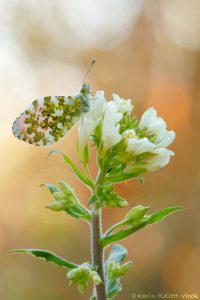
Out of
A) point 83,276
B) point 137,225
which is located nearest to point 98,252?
point 83,276

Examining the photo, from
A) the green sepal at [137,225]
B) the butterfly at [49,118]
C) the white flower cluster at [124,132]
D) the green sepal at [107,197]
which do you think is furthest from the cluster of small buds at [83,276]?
the butterfly at [49,118]

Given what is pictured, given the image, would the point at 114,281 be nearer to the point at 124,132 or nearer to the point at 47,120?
the point at 124,132

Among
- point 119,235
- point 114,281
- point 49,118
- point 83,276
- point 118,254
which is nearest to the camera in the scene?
point 83,276

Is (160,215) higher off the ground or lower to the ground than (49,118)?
lower

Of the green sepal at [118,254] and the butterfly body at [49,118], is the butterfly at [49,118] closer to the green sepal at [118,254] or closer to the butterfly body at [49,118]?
the butterfly body at [49,118]

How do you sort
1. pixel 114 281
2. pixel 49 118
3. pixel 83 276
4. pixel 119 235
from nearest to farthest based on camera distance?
pixel 83 276, pixel 119 235, pixel 114 281, pixel 49 118

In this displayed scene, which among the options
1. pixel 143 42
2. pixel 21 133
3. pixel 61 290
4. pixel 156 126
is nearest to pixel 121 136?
pixel 156 126

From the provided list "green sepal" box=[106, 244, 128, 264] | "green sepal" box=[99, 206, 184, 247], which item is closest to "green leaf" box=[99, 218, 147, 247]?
"green sepal" box=[99, 206, 184, 247]

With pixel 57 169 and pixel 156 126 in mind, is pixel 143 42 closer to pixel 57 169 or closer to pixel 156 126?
pixel 57 169
